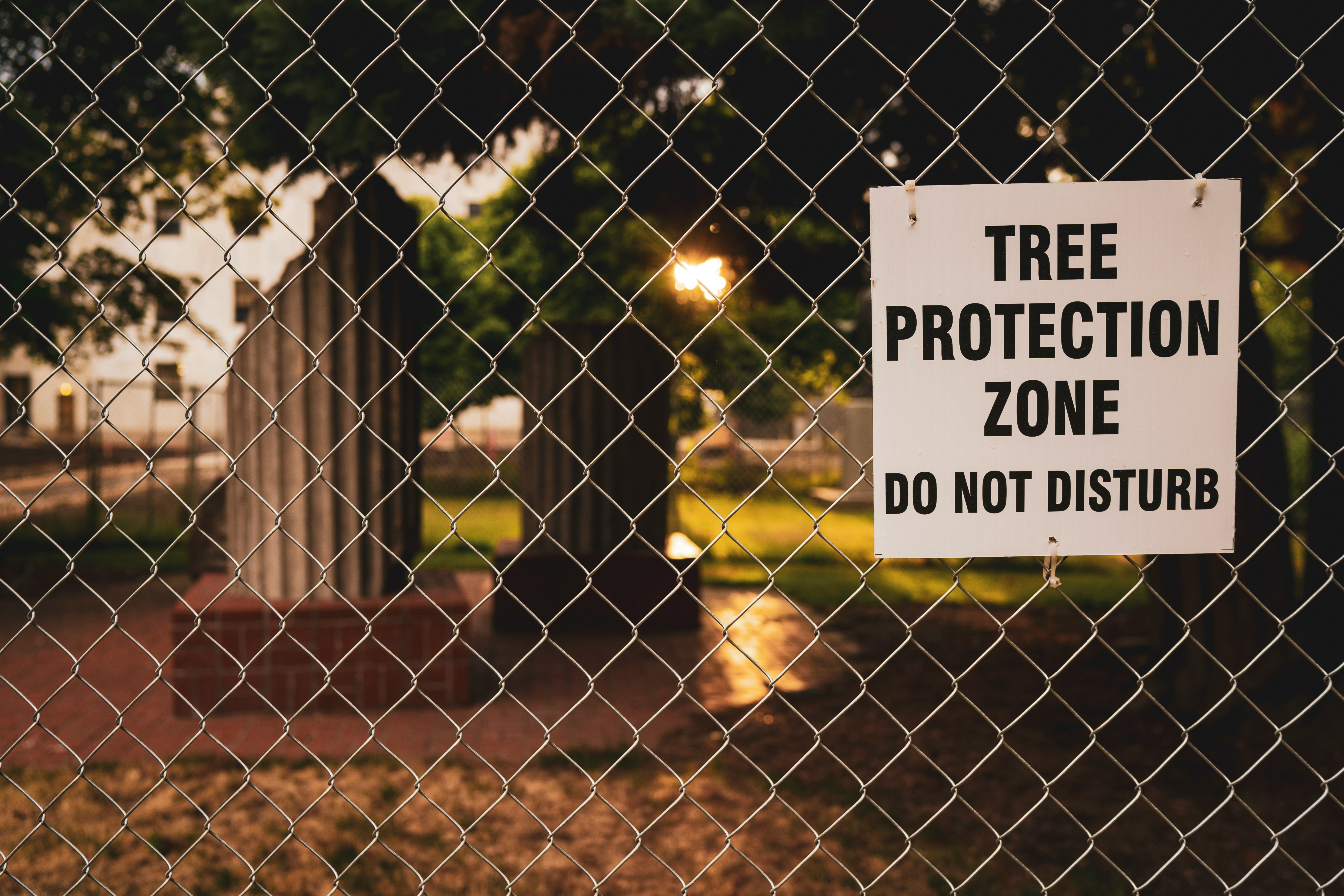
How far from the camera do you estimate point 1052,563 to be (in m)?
1.55

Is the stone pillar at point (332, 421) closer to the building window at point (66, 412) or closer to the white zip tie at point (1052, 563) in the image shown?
the white zip tie at point (1052, 563)

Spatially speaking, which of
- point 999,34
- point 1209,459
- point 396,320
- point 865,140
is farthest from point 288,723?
point 865,140

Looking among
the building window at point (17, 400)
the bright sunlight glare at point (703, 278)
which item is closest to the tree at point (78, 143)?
the building window at point (17, 400)

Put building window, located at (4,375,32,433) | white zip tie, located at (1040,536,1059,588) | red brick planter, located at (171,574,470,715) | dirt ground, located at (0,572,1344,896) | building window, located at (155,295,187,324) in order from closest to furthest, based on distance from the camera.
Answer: white zip tie, located at (1040,536,1059,588) < building window, located at (4,375,32,433) < dirt ground, located at (0,572,1344,896) < red brick planter, located at (171,574,470,715) < building window, located at (155,295,187,324)

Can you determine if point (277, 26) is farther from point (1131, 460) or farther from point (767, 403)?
point (767, 403)

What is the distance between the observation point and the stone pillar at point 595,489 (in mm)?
6992

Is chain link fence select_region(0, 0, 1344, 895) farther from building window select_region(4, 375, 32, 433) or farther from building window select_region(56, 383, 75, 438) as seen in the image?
building window select_region(56, 383, 75, 438)

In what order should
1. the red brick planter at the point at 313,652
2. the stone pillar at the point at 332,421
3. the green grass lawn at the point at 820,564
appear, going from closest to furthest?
the red brick planter at the point at 313,652 < the stone pillar at the point at 332,421 < the green grass lawn at the point at 820,564

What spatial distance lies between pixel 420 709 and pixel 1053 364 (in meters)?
4.36

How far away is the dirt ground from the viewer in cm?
324

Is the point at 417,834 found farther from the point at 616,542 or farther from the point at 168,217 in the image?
the point at 168,217

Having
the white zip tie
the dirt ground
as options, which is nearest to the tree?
the dirt ground

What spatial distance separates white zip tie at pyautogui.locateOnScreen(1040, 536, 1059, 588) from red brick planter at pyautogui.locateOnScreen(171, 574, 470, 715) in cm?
366

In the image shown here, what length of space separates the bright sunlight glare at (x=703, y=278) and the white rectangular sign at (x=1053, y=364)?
277 mm
